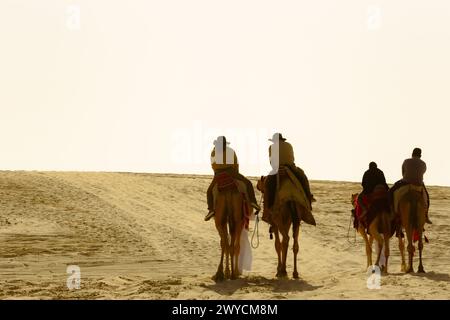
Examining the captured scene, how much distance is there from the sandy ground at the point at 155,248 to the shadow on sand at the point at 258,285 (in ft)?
0.06

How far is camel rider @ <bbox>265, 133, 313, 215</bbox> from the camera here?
14398 mm

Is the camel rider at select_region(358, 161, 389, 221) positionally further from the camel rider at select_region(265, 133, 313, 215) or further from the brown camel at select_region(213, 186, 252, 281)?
the brown camel at select_region(213, 186, 252, 281)

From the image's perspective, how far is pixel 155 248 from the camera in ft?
71.7

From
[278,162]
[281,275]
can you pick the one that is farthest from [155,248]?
[278,162]

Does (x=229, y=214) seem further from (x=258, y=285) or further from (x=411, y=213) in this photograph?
(x=411, y=213)

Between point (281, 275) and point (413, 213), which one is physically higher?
point (413, 213)

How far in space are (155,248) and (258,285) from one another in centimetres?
896

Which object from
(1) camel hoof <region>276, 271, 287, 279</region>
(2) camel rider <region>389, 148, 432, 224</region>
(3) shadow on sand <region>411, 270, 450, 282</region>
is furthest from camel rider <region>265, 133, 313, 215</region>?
(3) shadow on sand <region>411, 270, 450, 282</region>

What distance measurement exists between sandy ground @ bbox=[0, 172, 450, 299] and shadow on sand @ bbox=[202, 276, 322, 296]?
19mm

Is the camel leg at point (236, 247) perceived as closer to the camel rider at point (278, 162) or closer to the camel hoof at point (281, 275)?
the camel hoof at point (281, 275)

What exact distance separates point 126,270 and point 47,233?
20.2 ft

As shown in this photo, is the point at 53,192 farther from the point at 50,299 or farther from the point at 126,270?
the point at 50,299

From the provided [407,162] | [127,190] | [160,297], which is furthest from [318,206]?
[160,297]
